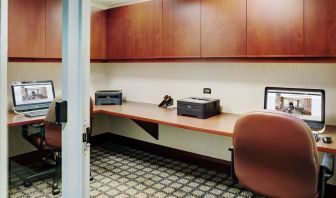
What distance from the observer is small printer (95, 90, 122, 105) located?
3.88 m

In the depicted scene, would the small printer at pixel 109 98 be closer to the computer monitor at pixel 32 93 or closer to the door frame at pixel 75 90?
the computer monitor at pixel 32 93

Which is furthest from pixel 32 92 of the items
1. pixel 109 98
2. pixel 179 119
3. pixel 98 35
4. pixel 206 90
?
pixel 206 90

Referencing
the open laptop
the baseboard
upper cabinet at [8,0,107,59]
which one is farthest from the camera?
the baseboard

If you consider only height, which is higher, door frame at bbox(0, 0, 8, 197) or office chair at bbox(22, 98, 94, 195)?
door frame at bbox(0, 0, 8, 197)

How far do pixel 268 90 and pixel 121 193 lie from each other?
1.68 m

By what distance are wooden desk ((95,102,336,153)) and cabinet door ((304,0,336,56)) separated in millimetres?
677

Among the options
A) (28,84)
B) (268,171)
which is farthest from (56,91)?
(268,171)

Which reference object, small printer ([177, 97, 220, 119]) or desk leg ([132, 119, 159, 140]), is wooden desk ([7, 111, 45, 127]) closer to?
desk leg ([132, 119, 159, 140])

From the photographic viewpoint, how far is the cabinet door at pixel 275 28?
2410 mm

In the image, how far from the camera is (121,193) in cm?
272

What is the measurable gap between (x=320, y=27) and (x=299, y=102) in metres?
0.65

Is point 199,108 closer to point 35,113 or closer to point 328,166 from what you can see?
point 328,166

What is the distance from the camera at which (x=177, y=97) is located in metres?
3.66

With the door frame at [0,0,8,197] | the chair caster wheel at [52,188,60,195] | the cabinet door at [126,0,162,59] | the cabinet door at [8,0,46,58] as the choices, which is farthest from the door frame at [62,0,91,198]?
the cabinet door at [126,0,162,59]
